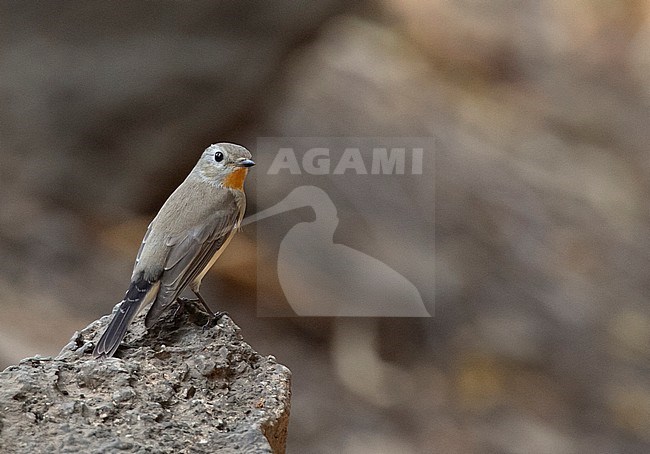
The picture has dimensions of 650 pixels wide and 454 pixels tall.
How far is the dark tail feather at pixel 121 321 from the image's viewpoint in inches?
92.6

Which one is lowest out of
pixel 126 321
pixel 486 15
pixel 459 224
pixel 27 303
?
pixel 126 321

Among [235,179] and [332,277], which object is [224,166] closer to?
[235,179]

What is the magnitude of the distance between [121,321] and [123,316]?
1.0 inches

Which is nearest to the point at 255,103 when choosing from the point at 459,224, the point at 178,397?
the point at 459,224

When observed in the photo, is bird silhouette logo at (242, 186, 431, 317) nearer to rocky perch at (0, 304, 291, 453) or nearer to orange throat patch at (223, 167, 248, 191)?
orange throat patch at (223, 167, 248, 191)

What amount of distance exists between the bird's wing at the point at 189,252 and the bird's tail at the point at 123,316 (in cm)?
4

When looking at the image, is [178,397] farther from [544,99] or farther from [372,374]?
[544,99]

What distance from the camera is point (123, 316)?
2.48 m

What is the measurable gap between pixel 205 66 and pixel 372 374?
1838 millimetres

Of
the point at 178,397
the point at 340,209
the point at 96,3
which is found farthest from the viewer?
the point at 96,3

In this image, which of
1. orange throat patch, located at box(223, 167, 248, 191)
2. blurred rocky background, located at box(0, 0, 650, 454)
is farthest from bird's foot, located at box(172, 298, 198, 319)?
blurred rocky background, located at box(0, 0, 650, 454)

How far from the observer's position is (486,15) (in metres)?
4.05

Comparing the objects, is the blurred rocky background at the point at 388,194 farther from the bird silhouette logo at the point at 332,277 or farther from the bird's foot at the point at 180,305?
the bird's foot at the point at 180,305

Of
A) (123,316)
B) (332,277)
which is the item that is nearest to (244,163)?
(123,316)
